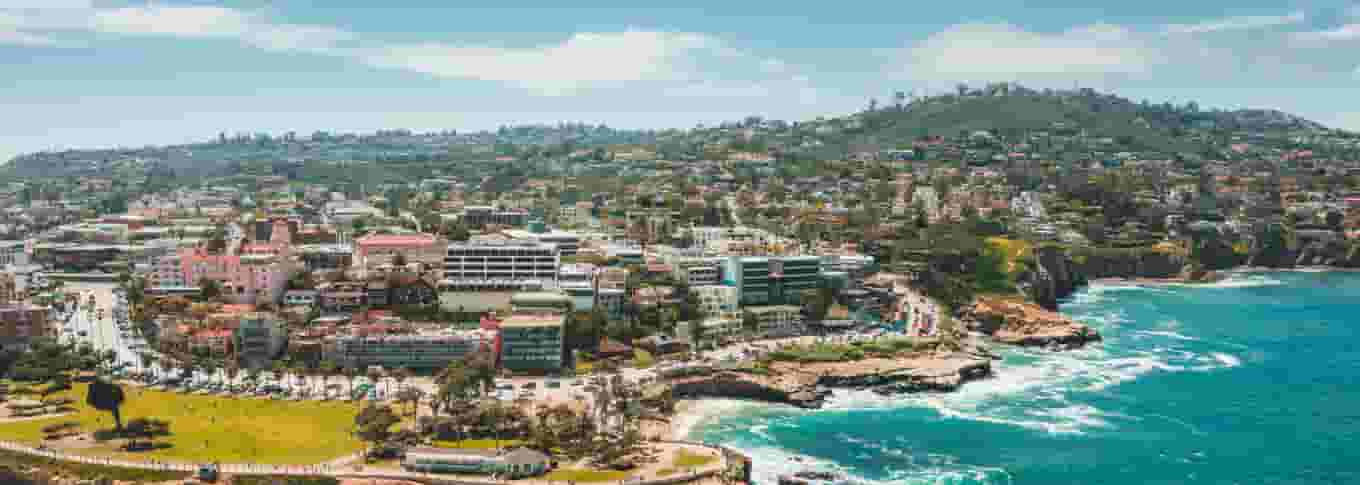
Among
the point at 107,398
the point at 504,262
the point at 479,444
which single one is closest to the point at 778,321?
the point at 504,262

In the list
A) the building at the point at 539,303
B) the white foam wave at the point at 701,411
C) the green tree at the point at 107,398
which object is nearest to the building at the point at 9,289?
the green tree at the point at 107,398

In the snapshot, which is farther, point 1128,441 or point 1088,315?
point 1088,315

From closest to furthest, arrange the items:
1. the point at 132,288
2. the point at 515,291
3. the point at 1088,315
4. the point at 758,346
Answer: the point at 758,346 → the point at 515,291 → the point at 132,288 → the point at 1088,315

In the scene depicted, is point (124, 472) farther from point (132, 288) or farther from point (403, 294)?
point (132, 288)

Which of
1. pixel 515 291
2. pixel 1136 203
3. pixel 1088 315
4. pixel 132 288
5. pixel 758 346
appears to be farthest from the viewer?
pixel 1136 203

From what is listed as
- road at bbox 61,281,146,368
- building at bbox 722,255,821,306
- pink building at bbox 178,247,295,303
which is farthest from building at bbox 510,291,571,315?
road at bbox 61,281,146,368

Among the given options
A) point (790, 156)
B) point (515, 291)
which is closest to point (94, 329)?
point (515, 291)

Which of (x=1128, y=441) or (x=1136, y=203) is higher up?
(x=1136, y=203)

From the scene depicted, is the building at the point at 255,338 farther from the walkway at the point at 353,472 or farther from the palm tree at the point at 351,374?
the walkway at the point at 353,472
